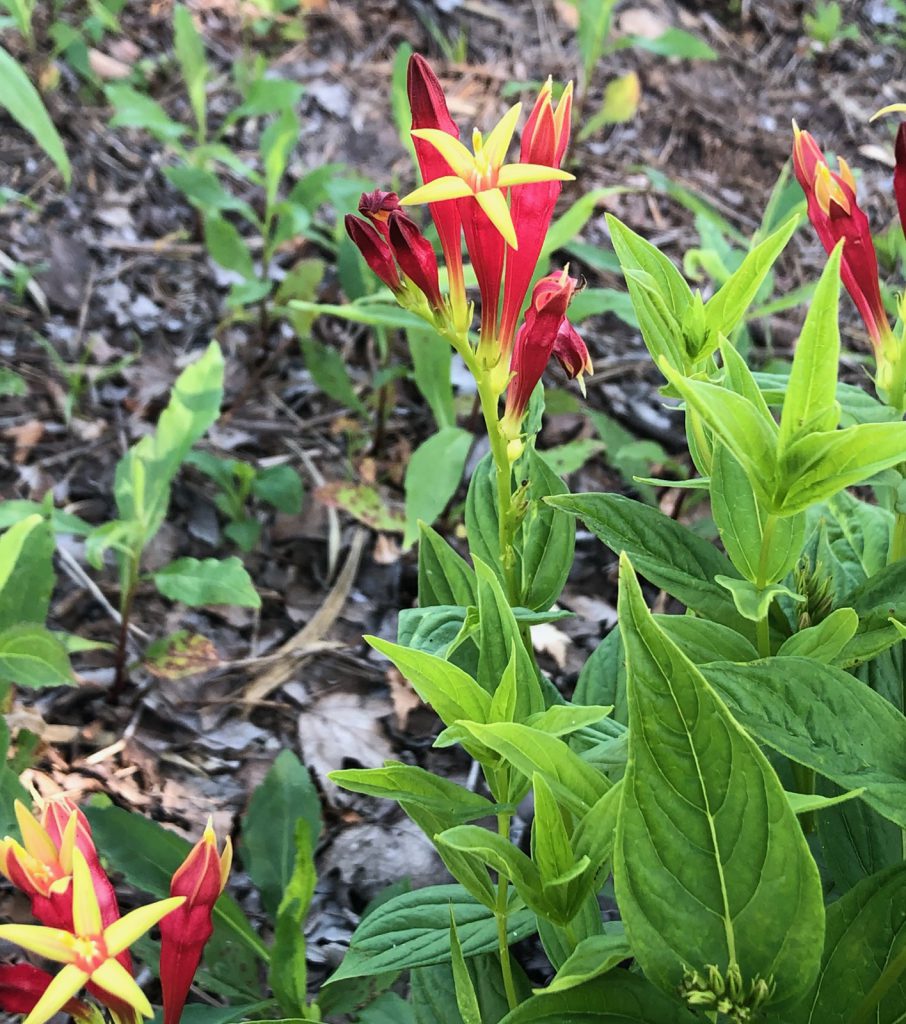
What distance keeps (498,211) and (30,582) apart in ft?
3.66

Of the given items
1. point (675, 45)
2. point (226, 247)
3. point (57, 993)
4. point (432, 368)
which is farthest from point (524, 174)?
point (675, 45)

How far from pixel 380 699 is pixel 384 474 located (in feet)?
2.23

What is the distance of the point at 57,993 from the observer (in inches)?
32.3

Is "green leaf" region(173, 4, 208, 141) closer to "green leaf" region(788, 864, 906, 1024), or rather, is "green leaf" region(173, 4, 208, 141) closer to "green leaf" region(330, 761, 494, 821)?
"green leaf" region(330, 761, 494, 821)

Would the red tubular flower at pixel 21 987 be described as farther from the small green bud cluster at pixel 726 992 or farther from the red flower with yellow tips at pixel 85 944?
the small green bud cluster at pixel 726 992

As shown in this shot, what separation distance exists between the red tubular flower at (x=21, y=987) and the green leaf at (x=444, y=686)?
480 millimetres

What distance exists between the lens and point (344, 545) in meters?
2.32

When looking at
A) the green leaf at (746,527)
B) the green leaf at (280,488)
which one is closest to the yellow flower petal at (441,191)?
the green leaf at (746,527)

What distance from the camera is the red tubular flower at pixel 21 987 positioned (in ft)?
3.14

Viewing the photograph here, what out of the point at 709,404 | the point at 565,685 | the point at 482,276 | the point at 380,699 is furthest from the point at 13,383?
the point at 709,404

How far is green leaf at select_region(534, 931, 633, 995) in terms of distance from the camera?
0.82 meters

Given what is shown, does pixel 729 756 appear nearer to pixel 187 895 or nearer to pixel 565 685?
pixel 187 895

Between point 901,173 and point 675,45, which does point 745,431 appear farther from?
point 675,45

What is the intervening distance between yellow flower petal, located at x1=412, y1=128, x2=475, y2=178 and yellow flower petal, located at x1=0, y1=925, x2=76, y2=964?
0.83 meters
